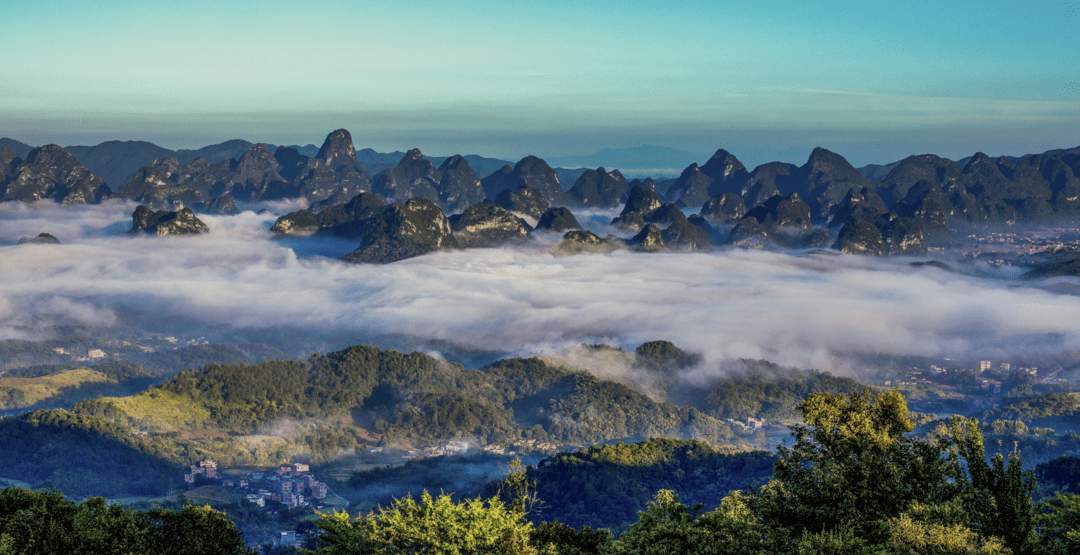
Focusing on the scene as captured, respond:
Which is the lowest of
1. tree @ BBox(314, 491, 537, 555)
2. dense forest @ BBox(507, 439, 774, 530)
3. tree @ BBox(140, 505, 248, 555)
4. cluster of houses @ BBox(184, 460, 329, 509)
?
A: cluster of houses @ BBox(184, 460, 329, 509)

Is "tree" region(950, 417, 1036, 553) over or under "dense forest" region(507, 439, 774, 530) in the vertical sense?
over

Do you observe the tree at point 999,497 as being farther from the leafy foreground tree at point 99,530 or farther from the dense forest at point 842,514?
the leafy foreground tree at point 99,530

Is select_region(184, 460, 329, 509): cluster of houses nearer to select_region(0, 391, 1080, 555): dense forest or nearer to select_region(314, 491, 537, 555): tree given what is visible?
select_region(0, 391, 1080, 555): dense forest

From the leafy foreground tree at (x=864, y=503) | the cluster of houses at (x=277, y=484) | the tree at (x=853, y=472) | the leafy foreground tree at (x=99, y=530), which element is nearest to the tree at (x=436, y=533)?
the leafy foreground tree at (x=864, y=503)

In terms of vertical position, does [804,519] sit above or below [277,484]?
above

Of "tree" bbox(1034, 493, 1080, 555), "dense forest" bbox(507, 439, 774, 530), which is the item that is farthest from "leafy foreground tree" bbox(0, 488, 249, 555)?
"dense forest" bbox(507, 439, 774, 530)

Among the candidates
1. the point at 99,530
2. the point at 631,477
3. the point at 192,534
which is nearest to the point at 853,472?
the point at 192,534

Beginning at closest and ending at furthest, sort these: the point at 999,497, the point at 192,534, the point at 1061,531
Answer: the point at 1061,531 → the point at 999,497 → the point at 192,534

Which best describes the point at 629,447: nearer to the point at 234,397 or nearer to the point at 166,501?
the point at 166,501

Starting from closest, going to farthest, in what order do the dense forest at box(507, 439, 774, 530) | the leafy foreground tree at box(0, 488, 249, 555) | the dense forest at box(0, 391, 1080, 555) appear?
1. the dense forest at box(0, 391, 1080, 555)
2. the leafy foreground tree at box(0, 488, 249, 555)
3. the dense forest at box(507, 439, 774, 530)

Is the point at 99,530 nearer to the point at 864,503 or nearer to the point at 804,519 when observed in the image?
the point at 804,519
